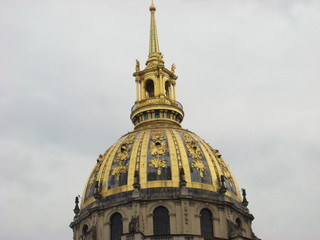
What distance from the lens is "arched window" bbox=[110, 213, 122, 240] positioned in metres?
72.2

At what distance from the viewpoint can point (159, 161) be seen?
74938 mm

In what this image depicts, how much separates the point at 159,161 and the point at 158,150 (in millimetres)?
1702

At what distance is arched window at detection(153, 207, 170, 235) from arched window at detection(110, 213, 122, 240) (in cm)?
366

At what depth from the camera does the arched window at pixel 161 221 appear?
233ft

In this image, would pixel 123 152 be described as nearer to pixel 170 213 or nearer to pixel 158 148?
pixel 158 148

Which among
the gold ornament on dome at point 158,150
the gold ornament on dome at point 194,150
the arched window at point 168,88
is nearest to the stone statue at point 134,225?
the gold ornament on dome at point 158,150

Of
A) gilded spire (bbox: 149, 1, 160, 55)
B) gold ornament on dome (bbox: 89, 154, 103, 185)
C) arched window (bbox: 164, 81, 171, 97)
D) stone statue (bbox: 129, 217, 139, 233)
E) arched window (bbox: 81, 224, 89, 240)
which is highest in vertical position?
gilded spire (bbox: 149, 1, 160, 55)

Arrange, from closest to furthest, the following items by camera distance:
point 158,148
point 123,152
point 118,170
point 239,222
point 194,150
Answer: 1. point 118,170
2. point 239,222
3. point 158,148
4. point 194,150
5. point 123,152

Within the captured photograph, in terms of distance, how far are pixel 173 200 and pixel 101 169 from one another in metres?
10.00

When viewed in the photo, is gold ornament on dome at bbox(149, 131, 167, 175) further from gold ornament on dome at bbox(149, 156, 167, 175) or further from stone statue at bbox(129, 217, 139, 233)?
stone statue at bbox(129, 217, 139, 233)

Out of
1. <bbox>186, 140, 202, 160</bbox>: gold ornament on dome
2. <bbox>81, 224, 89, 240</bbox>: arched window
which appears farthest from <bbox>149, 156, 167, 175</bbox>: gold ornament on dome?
<bbox>81, 224, 89, 240</bbox>: arched window

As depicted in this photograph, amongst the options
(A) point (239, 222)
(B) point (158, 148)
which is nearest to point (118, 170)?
(B) point (158, 148)

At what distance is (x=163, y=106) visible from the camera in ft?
275

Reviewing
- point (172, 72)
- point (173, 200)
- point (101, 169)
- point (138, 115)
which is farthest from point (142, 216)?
point (172, 72)
